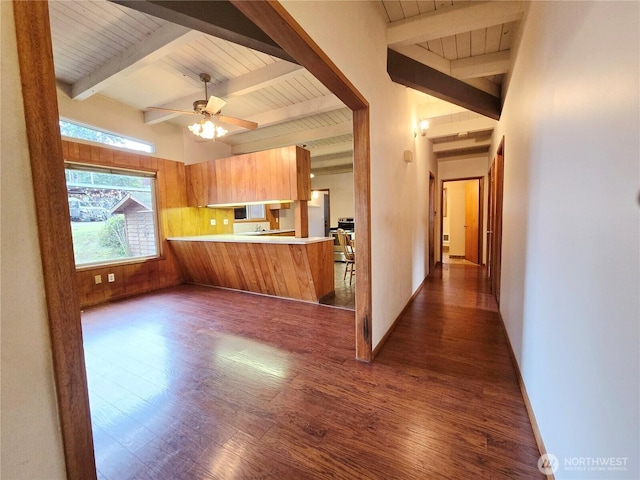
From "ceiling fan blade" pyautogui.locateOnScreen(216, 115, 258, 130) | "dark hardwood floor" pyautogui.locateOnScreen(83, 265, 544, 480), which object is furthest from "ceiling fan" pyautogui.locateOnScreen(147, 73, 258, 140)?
"dark hardwood floor" pyautogui.locateOnScreen(83, 265, 544, 480)

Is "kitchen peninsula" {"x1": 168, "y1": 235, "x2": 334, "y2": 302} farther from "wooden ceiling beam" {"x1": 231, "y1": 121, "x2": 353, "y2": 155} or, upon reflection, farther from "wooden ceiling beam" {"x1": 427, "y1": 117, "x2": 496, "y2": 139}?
"wooden ceiling beam" {"x1": 427, "y1": 117, "x2": 496, "y2": 139}

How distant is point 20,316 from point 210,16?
1608mm

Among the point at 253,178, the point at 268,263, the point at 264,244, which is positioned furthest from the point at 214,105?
the point at 268,263

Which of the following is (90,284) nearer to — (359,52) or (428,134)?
(359,52)

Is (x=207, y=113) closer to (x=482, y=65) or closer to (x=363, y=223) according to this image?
(x=363, y=223)

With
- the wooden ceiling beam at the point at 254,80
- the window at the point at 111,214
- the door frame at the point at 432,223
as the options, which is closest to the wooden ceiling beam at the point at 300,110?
the wooden ceiling beam at the point at 254,80

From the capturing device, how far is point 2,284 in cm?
49

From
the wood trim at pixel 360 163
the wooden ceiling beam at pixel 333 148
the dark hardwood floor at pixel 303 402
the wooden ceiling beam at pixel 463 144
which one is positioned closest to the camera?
the dark hardwood floor at pixel 303 402

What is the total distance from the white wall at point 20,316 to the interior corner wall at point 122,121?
11.8ft

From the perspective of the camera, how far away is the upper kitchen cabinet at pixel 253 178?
3.71 meters

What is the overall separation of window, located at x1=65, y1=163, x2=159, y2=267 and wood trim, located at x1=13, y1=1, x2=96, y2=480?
3.74 m

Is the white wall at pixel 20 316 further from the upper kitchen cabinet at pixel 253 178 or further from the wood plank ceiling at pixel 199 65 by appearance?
the upper kitchen cabinet at pixel 253 178

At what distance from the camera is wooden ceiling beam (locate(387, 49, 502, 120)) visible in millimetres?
2512

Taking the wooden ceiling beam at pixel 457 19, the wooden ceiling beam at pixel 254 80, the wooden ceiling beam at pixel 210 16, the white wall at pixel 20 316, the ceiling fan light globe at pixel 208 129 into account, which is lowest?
the white wall at pixel 20 316
